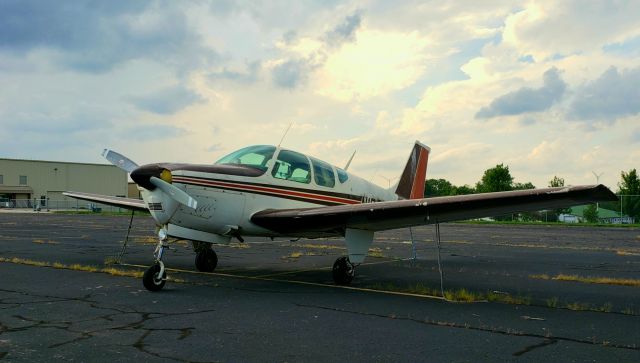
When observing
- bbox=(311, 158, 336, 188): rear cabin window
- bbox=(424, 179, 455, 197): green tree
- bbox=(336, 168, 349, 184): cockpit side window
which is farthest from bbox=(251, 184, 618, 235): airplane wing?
bbox=(424, 179, 455, 197): green tree

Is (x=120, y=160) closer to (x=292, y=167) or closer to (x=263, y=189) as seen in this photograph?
(x=263, y=189)

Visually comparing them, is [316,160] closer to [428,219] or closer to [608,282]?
[428,219]

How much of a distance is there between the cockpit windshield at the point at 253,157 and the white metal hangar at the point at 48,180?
85667mm

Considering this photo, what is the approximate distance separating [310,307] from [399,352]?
266 centimetres

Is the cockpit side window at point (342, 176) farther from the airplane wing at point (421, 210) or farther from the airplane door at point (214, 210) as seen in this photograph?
the airplane door at point (214, 210)

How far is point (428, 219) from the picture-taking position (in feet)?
31.9

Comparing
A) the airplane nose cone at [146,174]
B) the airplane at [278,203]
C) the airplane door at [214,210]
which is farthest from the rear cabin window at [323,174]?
the airplane nose cone at [146,174]

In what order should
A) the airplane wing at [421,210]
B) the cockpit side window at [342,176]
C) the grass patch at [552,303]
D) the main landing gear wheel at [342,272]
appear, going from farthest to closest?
the cockpit side window at [342,176], the main landing gear wheel at [342,272], the grass patch at [552,303], the airplane wing at [421,210]

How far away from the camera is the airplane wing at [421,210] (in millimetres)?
7616

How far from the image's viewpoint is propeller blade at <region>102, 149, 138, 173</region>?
9591 millimetres

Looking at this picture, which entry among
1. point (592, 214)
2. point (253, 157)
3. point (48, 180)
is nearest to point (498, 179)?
point (592, 214)

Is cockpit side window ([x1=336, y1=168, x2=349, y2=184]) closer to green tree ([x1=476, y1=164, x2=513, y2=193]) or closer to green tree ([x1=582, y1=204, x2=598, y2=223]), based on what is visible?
green tree ([x1=582, y1=204, x2=598, y2=223])

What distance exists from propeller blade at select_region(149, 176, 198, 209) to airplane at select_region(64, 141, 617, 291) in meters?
0.02

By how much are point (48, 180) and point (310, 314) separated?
99239 millimetres
